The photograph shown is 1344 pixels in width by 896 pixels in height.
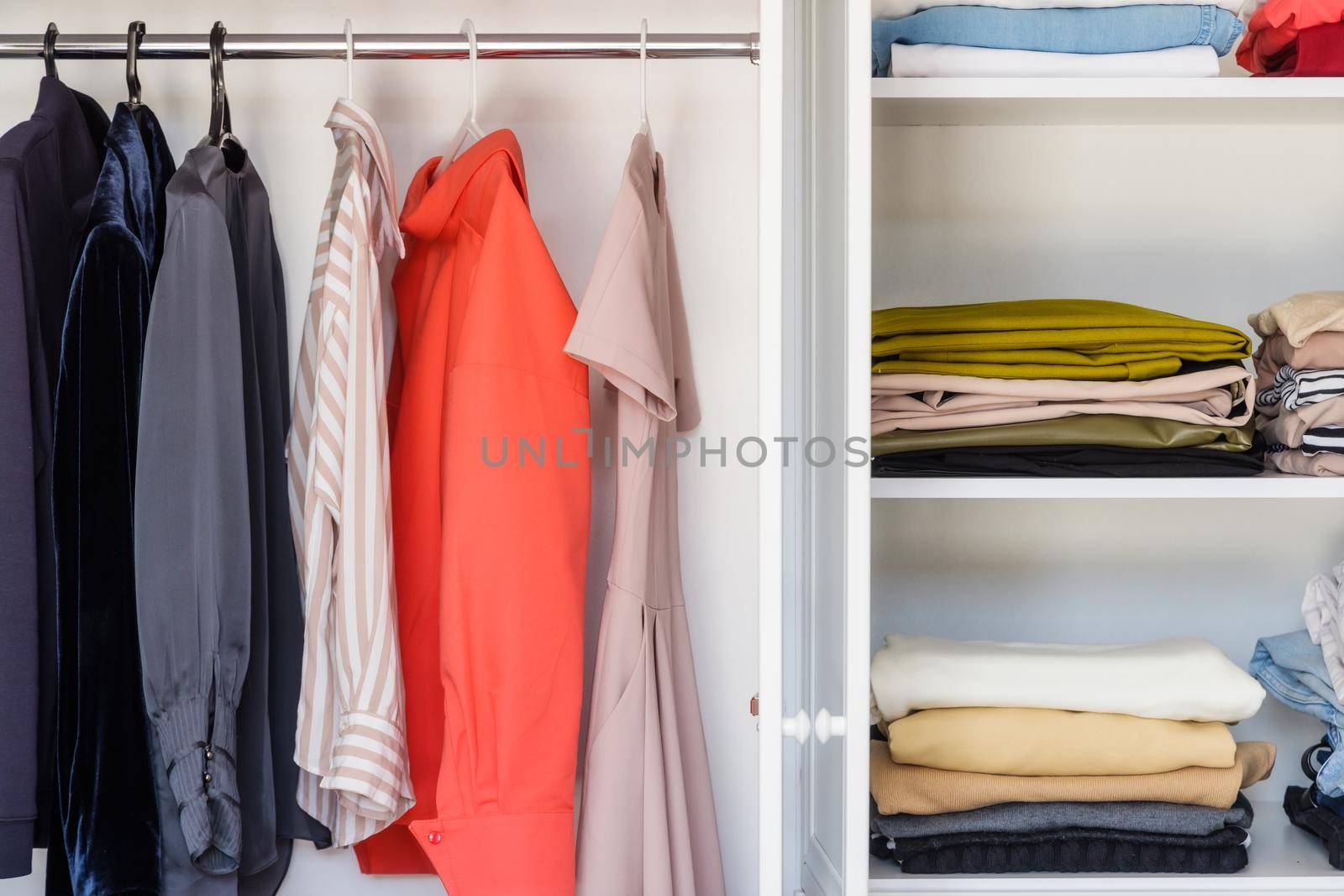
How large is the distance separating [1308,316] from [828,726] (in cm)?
76

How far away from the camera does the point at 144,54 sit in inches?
49.8

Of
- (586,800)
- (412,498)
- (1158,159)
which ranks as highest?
(1158,159)

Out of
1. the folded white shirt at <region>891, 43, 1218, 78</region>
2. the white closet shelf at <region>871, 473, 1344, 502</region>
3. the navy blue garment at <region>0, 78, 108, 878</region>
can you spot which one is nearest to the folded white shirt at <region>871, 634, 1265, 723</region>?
the white closet shelf at <region>871, 473, 1344, 502</region>

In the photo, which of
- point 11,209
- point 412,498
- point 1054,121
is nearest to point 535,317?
point 412,498

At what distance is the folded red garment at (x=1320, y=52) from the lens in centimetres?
117

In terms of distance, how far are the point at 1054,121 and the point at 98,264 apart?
121 cm

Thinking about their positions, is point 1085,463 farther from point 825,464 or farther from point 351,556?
point 351,556

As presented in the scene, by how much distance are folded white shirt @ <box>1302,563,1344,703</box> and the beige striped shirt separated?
1.11 metres

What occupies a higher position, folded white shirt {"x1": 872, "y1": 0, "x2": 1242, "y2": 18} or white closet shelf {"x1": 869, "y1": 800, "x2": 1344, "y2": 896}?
folded white shirt {"x1": 872, "y1": 0, "x2": 1242, "y2": 18}

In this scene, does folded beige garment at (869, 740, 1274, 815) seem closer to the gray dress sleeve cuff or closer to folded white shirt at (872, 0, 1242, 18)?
the gray dress sleeve cuff

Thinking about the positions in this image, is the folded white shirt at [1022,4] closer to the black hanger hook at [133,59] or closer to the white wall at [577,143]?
the white wall at [577,143]

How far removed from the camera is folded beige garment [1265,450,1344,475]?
1147mm

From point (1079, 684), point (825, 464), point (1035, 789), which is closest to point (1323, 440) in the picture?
point (1079, 684)

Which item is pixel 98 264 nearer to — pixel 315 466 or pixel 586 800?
pixel 315 466
